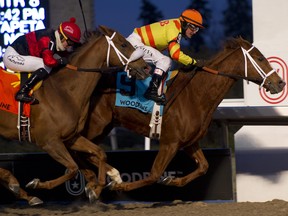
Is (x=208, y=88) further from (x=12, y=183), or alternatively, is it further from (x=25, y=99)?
(x=12, y=183)

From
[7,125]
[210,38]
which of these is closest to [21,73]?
[7,125]

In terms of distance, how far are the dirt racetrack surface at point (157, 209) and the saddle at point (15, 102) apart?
2.95ft

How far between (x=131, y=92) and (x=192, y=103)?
592 millimetres

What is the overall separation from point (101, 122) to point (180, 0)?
6688mm

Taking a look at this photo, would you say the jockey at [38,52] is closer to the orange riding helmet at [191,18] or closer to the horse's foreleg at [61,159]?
the horse's foreleg at [61,159]

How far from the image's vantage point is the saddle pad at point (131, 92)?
965 centimetres

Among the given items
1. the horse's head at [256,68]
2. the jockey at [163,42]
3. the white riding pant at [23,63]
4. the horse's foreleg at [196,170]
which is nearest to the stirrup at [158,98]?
the jockey at [163,42]

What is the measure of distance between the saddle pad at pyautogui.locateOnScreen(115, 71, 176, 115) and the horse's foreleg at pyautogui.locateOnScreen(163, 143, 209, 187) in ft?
1.99

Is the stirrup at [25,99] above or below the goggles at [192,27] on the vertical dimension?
below

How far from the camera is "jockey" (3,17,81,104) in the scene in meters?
9.05

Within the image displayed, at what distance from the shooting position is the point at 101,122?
983 centimetres

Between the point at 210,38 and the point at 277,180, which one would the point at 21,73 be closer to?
the point at 277,180

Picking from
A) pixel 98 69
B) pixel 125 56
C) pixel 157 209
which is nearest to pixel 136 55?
pixel 125 56

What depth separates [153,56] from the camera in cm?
960
